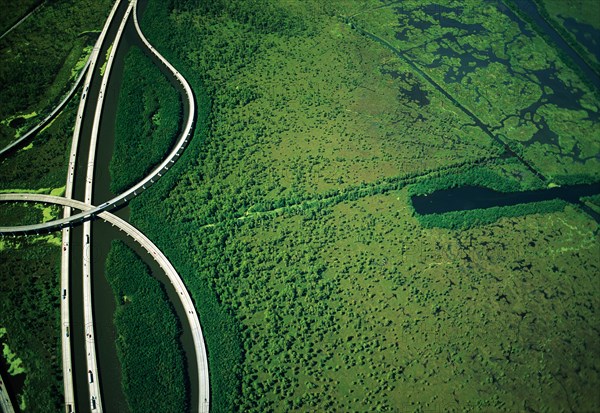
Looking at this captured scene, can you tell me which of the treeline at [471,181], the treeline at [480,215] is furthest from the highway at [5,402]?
the treeline at [471,181]

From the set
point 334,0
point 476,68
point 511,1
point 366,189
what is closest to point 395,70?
point 476,68

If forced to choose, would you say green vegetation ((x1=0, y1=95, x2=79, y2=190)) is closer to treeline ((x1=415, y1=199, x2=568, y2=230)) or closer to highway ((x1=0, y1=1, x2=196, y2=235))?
highway ((x1=0, y1=1, x2=196, y2=235))

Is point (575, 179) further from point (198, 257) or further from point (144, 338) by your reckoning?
point (144, 338)

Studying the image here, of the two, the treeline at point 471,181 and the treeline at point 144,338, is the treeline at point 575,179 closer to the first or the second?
the treeline at point 471,181

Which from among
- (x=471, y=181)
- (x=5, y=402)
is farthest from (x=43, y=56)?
(x=471, y=181)

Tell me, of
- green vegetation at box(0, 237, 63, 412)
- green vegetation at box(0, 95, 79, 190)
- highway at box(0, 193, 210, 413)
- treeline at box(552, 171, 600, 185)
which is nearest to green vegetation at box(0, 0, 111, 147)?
green vegetation at box(0, 95, 79, 190)

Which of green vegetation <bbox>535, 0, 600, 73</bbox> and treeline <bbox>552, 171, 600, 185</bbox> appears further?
green vegetation <bbox>535, 0, 600, 73</bbox>

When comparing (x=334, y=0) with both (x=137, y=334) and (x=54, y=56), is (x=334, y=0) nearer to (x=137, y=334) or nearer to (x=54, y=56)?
(x=54, y=56)
